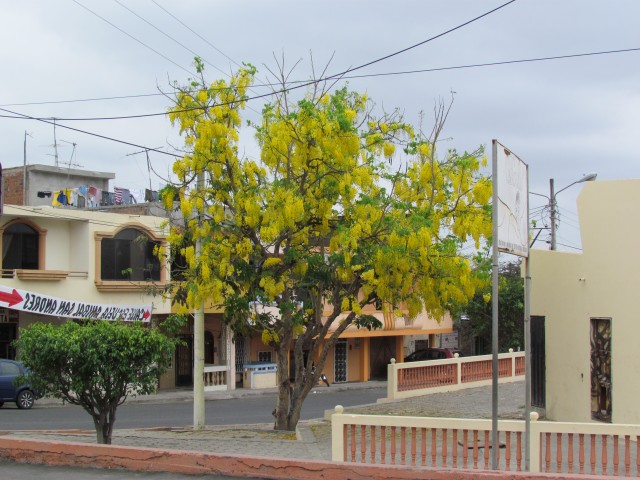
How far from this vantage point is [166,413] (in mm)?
25453

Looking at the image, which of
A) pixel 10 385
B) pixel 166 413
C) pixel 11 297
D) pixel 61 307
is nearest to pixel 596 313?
pixel 166 413

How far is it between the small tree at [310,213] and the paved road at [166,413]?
238 inches

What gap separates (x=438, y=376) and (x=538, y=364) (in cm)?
690

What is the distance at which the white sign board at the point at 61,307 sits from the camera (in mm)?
27391

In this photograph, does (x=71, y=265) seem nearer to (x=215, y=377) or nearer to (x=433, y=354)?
(x=215, y=377)

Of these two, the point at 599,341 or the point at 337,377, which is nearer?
the point at 599,341

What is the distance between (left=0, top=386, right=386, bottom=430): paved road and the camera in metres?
21.1

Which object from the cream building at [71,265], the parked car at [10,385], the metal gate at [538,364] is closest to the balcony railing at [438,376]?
the metal gate at [538,364]

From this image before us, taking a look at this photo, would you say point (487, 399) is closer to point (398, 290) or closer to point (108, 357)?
point (398, 290)

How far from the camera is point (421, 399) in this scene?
72.9ft

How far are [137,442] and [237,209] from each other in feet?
15.9

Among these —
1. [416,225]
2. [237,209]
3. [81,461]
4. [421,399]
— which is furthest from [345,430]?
[421,399]

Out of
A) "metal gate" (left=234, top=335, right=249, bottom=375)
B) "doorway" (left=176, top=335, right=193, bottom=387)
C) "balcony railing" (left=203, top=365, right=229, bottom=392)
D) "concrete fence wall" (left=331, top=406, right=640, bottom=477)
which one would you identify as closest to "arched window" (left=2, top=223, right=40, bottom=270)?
"doorway" (left=176, top=335, right=193, bottom=387)

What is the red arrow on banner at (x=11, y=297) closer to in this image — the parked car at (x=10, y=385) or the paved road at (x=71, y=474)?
the parked car at (x=10, y=385)
